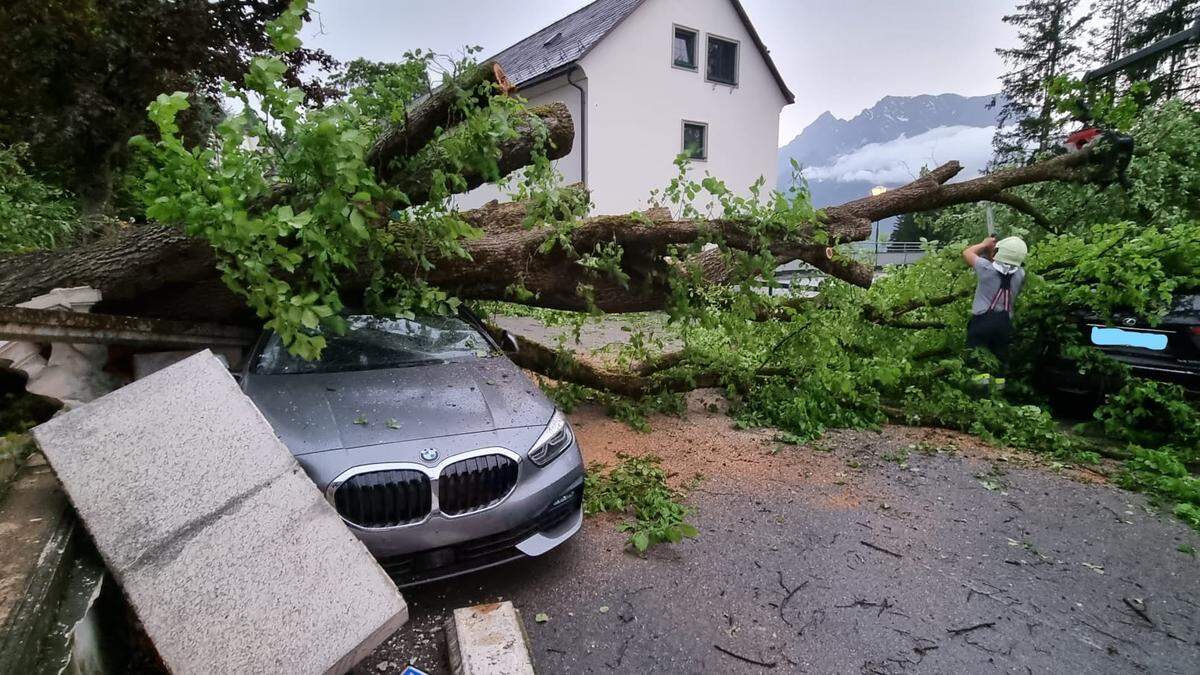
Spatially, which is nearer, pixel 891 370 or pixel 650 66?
pixel 891 370

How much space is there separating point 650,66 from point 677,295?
1360cm

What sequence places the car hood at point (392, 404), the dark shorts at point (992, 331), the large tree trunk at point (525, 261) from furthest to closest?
1. the dark shorts at point (992, 331)
2. the large tree trunk at point (525, 261)
3. the car hood at point (392, 404)

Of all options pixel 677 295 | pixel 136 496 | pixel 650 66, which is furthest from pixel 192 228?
pixel 650 66

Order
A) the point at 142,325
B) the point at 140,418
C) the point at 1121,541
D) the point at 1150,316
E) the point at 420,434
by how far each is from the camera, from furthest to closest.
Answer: the point at 1150,316, the point at 142,325, the point at 1121,541, the point at 420,434, the point at 140,418

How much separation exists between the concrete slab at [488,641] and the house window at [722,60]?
17.9 meters

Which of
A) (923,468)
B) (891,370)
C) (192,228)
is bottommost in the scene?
(923,468)

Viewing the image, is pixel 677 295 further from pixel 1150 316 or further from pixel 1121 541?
pixel 1150 316

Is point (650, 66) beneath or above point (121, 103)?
above

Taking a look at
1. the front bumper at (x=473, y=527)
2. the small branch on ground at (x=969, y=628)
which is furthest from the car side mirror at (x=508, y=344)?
the small branch on ground at (x=969, y=628)

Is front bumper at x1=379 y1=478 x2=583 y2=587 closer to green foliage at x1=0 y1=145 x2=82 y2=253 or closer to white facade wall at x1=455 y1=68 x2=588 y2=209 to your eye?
green foliage at x1=0 y1=145 x2=82 y2=253

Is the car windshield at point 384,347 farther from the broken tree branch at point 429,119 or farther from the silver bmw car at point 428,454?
the broken tree branch at point 429,119

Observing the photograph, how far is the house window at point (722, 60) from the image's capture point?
58.2 feet

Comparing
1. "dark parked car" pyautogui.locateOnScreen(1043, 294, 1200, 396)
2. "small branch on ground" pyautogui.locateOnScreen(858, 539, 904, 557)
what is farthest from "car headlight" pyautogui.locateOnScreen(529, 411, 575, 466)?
"dark parked car" pyautogui.locateOnScreen(1043, 294, 1200, 396)

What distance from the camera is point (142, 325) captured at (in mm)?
3863
